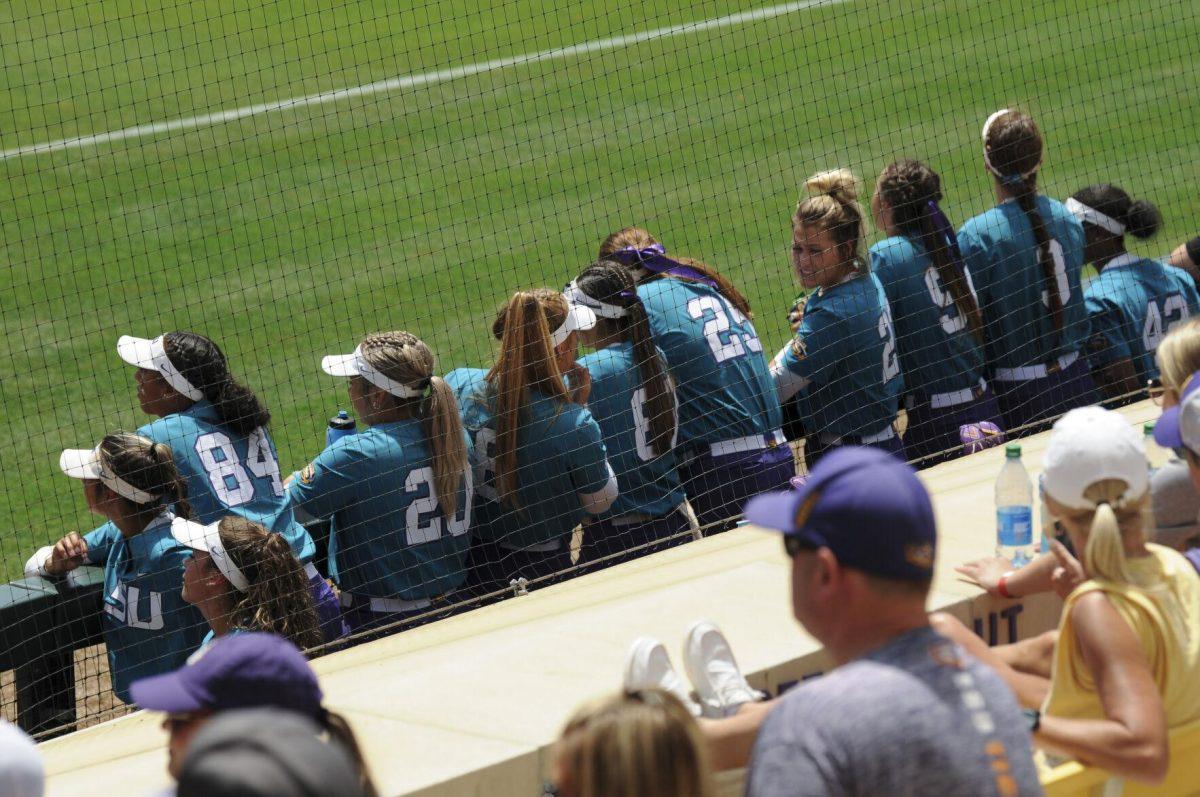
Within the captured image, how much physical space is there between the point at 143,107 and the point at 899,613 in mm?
12440

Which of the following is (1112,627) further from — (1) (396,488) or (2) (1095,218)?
(2) (1095,218)

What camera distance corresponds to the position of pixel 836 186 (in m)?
5.53

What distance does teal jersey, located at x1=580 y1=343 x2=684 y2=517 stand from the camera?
5.12 m

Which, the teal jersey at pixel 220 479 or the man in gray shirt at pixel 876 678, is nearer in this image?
the man in gray shirt at pixel 876 678

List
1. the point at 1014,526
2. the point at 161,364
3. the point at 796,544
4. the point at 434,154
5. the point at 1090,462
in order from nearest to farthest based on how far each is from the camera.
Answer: the point at 796,544 → the point at 1090,462 → the point at 1014,526 → the point at 161,364 → the point at 434,154

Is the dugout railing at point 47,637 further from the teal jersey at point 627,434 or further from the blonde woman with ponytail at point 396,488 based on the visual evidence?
the teal jersey at point 627,434

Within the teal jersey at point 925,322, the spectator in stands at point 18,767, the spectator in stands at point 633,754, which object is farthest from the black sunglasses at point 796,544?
the teal jersey at point 925,322

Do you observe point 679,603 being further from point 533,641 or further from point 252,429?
point 252,429

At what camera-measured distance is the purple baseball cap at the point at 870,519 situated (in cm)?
214

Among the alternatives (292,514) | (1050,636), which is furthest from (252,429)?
(1050,636)

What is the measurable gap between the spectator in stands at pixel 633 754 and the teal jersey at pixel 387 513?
2558 mm

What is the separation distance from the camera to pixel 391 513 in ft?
15.2

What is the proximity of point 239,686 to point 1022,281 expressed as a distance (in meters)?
4.13

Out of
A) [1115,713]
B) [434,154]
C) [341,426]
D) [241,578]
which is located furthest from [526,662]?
[434,154]
